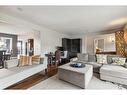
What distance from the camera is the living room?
288 centimetres

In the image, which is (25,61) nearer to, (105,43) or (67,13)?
(67,13)

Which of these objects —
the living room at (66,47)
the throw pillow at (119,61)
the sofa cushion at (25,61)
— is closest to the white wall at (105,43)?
the living room at (66,47)

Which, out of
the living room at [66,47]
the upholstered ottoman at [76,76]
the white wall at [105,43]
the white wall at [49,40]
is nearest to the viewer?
the upholstered ottoman at [76,76]

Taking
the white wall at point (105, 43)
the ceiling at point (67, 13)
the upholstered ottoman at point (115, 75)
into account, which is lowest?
the upholstered ottoman at point (115, 75)

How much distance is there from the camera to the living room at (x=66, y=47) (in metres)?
2.88

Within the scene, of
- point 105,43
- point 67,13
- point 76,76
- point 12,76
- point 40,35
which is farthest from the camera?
point 105,43

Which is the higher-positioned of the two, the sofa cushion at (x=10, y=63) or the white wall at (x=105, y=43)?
the white wall at (x=105, y=43)

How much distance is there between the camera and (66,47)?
799 cm

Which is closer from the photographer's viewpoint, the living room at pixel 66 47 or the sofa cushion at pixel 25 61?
the living room at pixel 66 47

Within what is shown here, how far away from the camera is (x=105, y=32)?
7059mm

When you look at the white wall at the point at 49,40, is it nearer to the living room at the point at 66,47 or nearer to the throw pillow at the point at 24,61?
the living room at the point at 66,47

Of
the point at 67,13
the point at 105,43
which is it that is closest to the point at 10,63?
the point at 67,13

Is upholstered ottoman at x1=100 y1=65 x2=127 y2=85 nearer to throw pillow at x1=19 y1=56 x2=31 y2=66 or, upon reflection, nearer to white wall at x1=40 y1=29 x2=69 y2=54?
throw pillow at x1=19 y1=56 x2=31 y2=66
